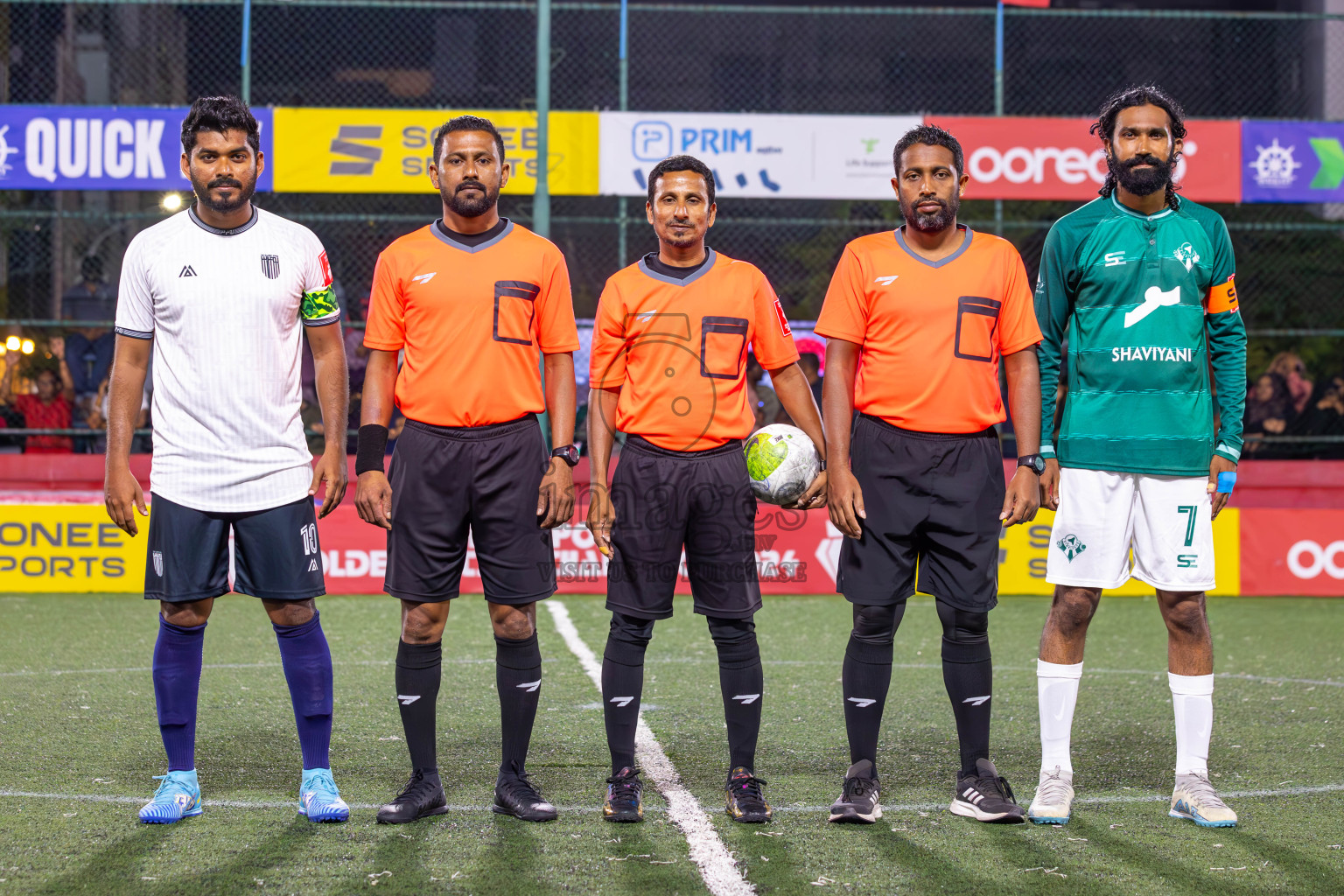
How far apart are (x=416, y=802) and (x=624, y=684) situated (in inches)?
29.3

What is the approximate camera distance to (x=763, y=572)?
33.1 feet

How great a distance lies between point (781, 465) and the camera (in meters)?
4.36

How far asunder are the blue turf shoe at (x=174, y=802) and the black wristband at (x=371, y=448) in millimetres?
1130

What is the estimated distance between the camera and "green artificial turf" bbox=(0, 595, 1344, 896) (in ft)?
12.2

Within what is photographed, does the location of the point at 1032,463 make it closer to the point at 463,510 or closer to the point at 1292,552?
the point at 463,510

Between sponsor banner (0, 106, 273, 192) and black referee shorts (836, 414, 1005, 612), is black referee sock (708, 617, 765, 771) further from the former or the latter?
sponsor banner (0, 106, 273, 192)

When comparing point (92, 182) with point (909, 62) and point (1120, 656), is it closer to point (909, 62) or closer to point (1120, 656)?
point (1120, 656)

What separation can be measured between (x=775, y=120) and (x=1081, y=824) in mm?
8665

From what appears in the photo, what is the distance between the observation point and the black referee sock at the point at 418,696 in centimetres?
432

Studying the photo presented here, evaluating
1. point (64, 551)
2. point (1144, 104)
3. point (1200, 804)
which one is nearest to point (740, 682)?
point (1200, 804)

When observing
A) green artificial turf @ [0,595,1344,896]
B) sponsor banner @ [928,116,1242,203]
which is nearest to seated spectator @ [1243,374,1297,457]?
sponsor banner @ [928,116,1242,203]

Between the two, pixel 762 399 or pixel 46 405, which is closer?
pixel 762 399

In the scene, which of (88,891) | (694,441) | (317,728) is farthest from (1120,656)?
Result: (88,891)

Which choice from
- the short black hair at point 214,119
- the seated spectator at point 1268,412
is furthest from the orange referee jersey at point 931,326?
the seated spectator at point 1268,412
